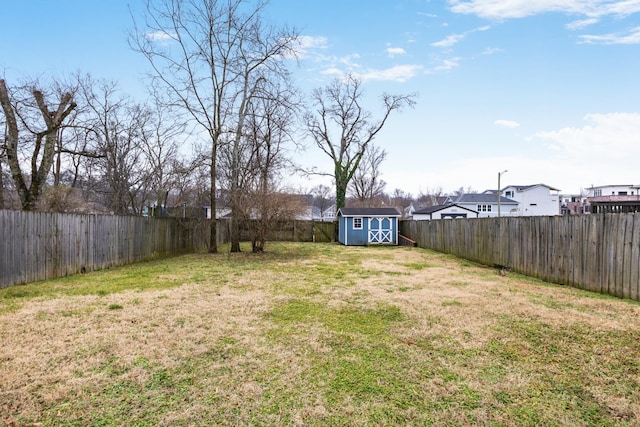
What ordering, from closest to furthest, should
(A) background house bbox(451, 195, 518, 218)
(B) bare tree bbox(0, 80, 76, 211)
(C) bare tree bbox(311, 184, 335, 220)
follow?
1. (B) bare tree bbox(0, 80, 76, 211)
2. (A) background house bbox(451, 195, 518, 218)
3. (C) bare tree bbox(311, 184, 335, 220)

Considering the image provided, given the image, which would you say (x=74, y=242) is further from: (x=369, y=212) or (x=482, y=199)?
(x=482, y=199)

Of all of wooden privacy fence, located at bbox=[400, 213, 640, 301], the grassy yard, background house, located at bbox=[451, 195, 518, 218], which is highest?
background house, located at bbox=[451, 195, 518, 218]

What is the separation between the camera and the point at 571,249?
6.72 metres

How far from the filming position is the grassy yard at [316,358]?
91.0 inches

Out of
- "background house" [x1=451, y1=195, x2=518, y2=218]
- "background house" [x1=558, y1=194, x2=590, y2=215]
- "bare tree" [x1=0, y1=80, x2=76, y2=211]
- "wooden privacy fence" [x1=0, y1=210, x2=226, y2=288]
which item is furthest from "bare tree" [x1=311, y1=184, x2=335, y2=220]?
"bare tree" [x1=0, y1=80, x2=76, y2=211]

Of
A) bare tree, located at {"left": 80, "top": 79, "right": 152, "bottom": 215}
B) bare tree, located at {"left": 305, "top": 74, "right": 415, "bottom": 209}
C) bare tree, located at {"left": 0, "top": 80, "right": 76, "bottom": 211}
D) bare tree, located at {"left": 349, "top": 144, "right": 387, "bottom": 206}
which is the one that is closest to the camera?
bare tree, located at {"left": 0, "top": 80, "right": 76, "bottom": 211}

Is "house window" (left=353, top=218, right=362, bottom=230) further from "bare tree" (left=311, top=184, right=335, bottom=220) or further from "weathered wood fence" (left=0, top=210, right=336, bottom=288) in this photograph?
"bare tree" (left=311, top=184, right=335, bottom=220)

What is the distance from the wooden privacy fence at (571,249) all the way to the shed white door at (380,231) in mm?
8238

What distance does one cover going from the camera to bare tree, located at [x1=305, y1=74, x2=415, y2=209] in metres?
28.0

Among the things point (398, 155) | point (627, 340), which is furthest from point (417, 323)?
point (398, 155)

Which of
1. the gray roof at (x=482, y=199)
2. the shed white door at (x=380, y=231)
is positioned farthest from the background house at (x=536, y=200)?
the shed white door at (x=380, y=231)

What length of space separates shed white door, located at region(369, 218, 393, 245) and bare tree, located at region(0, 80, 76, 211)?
14.6 m

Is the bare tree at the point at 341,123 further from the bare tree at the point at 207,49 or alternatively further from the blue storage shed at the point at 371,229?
the bare tree at the point at 207,49

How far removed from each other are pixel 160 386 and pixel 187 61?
12.7 m
